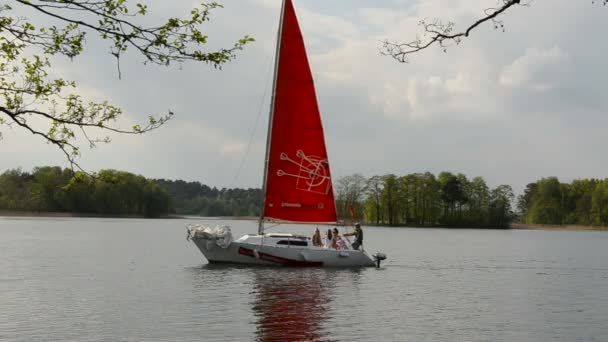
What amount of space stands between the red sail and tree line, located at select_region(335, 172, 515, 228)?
13948 cm

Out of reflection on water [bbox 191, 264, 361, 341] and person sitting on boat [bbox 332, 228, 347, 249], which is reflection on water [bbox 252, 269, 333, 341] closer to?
reflection on water [bbox 191, 264, 361, 341]

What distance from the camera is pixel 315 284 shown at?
36156mm

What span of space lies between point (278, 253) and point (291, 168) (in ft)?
16.8

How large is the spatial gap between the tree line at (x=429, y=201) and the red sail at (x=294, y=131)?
458 feet

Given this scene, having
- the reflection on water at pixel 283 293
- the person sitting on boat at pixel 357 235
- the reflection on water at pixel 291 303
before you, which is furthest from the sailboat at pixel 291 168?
the reflection on water at pixel 291 303

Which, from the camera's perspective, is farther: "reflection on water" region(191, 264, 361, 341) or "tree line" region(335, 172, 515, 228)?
"tree line" region(335, 172, 515, 228)

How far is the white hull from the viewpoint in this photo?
41.5 meters

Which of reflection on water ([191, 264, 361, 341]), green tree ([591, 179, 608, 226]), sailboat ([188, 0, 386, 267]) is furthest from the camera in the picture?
green tree ([591, 179, 608, 226])

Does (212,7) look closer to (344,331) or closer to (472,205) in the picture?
(344,331)

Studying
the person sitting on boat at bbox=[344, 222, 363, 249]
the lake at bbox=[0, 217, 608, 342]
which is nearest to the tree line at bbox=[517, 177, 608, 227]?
the lake at bbox=[0, 217, 608, 342]

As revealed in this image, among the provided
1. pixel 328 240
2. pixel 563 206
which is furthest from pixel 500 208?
pixel 328 240

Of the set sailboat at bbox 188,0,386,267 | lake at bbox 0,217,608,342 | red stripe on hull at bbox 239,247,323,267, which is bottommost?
lake at bbox 0,217,608,342

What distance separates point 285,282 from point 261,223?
20.3 feet

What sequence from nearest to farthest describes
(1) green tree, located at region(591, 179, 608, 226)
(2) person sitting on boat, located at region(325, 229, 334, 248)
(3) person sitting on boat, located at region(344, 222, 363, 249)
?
(3) person sitting on boat, located at region(344, 222, 363, 249), (2) person sitting on boat, located at region(325, 229, 334, 248), (1) green tree, located at region(591, 179, 608, 226)
